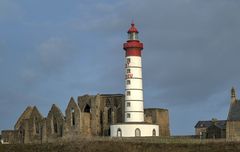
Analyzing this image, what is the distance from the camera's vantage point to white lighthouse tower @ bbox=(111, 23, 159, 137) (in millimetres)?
83688

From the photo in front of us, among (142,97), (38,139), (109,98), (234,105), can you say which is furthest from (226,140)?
(38,139)

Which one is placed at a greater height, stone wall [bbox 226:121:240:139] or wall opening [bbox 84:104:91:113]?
wall opening [bbox 84:104:91:113]

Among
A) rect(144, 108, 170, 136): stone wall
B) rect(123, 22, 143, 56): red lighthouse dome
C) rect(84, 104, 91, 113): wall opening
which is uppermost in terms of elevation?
rect(123, 22, 143, 56): red lighthouse dome

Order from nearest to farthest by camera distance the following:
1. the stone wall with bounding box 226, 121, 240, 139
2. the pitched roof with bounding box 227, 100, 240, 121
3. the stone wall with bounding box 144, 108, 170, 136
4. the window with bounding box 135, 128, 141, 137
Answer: the stone wall with bounding box 226, 121, 240, 139 < the pitched roof with bounding box 227, 100, 240, 121 < the window with bounding box 135, 128, 141, 137 < the stone wall with bounding box 144, 108, 170, 136

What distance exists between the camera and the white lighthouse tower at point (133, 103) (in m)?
83.7

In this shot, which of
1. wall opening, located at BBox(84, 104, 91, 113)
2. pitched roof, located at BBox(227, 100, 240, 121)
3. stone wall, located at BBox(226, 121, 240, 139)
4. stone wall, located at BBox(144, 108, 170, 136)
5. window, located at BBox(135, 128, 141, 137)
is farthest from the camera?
wall opening, located at BBox(84, 104, 91, 113)

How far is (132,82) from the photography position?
8475cm

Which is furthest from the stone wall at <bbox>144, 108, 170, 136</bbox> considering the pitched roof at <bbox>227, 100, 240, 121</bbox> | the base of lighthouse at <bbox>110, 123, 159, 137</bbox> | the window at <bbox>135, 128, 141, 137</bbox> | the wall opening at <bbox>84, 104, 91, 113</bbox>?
the pitched roof at <bbox>227, 100, 240, 121</bbox>

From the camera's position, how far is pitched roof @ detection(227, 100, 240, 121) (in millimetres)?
79062

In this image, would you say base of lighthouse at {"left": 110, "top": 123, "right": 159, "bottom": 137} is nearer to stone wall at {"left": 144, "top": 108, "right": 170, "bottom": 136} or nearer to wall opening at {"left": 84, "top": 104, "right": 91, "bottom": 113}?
stone wall at {"left": 144, "top": 108, "right": 170, "bottom": 136}

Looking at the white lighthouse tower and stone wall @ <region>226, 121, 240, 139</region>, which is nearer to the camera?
stone wall @ <region>226, 121, 240, 139</region>

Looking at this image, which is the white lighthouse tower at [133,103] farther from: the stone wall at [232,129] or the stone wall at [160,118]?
the stone wall at [232,129]

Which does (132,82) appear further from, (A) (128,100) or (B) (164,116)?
(B) (164,116)

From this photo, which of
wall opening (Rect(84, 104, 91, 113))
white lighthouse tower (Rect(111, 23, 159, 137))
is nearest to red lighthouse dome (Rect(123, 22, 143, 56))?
white lighthouse tower (Rect(111, 23, 159, 137))
